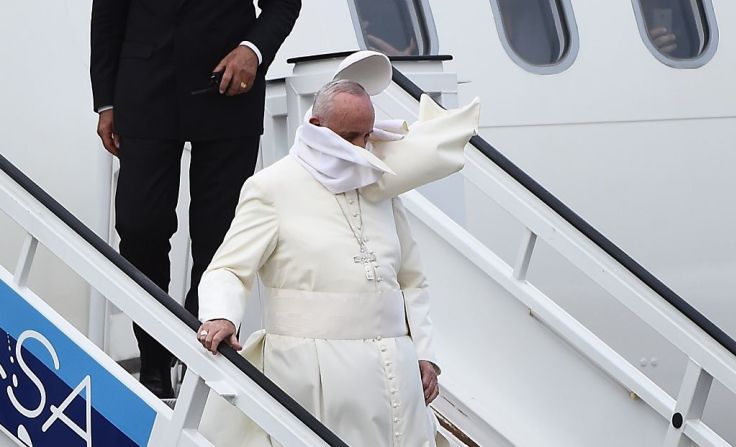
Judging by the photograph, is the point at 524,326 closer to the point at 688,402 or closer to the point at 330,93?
the point at 688,402

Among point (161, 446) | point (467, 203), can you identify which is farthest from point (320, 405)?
point (467, 203)

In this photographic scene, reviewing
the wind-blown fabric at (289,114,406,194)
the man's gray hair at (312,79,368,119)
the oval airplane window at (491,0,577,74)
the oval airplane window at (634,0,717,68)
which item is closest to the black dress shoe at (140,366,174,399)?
the wind-blown fabric at (289,114,406,194)

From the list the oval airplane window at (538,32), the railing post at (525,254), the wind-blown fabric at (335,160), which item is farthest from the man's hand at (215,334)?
the oval airplane window at (538,32)

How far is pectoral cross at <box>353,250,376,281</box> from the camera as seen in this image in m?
3.37

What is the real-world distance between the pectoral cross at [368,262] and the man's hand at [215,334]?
37cm

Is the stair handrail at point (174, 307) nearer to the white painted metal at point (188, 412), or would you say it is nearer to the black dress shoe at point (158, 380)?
the white painted metal at point (188, 412)

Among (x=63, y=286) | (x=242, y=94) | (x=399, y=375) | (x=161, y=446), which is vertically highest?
(x=242, y=94)

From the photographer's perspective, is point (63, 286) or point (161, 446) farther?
point (63, 286)

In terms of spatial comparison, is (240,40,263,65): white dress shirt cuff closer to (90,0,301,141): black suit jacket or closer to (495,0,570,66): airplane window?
(90,0,301,141): black suit jacket

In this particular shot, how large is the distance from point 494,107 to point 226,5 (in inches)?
100

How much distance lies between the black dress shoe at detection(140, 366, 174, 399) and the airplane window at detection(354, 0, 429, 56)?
8.72ft

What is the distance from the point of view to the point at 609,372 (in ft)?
15.0

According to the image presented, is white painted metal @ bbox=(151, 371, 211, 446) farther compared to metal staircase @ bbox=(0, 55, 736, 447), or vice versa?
metal staircase @ bbox=(0, 55, 736, 447)

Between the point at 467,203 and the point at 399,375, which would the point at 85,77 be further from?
the point at 399,375
